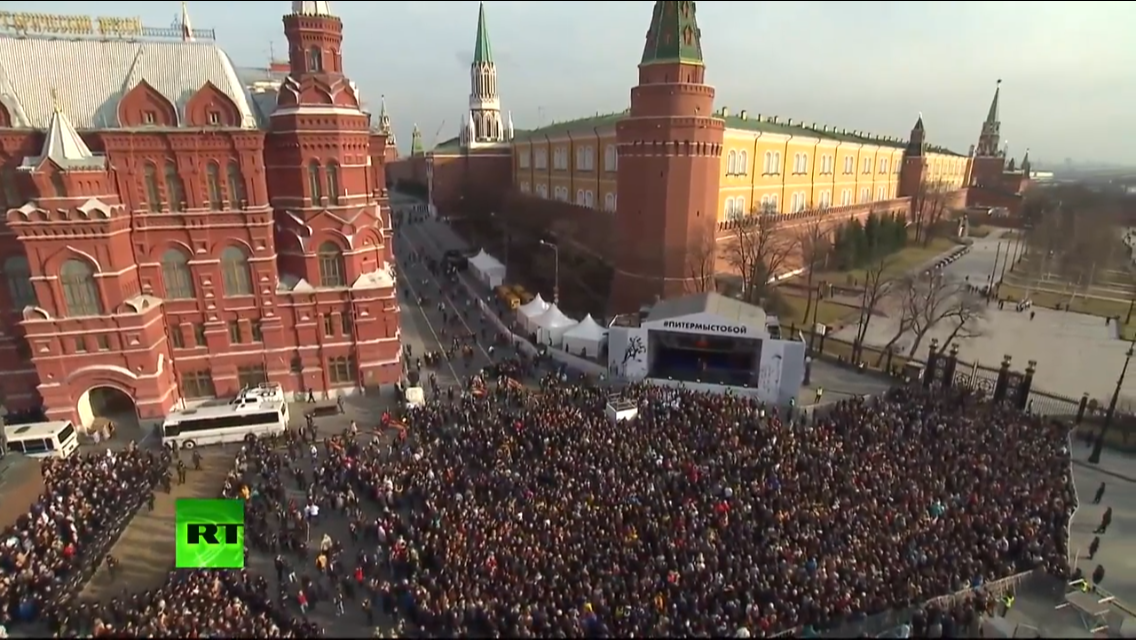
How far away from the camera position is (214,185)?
24.4m

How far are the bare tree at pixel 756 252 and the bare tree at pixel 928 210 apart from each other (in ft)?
124

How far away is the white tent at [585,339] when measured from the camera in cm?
3039

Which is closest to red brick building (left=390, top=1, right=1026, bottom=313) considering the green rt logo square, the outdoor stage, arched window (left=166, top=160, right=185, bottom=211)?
the outdoor stage

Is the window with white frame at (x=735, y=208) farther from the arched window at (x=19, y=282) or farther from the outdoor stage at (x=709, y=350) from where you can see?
the arched window at (x=19, y=282)

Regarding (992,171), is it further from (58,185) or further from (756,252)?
(58,185)

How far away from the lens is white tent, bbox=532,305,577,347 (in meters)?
32.0

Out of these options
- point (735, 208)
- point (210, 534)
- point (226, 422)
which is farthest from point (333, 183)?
point (735, 208)

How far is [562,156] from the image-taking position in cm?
5628

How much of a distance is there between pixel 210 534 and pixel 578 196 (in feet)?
141

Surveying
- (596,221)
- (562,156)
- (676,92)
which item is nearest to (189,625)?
(676,92)

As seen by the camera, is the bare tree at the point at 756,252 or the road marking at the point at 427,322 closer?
the road marking at the point at 427,322

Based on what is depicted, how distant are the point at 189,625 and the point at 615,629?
838 centimetres

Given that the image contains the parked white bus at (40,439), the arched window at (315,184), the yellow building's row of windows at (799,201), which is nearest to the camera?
the parked white bus at (40,439)

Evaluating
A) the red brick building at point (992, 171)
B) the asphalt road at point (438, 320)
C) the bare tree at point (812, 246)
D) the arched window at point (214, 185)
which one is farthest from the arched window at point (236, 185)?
the red brick building at point (992, 171)
